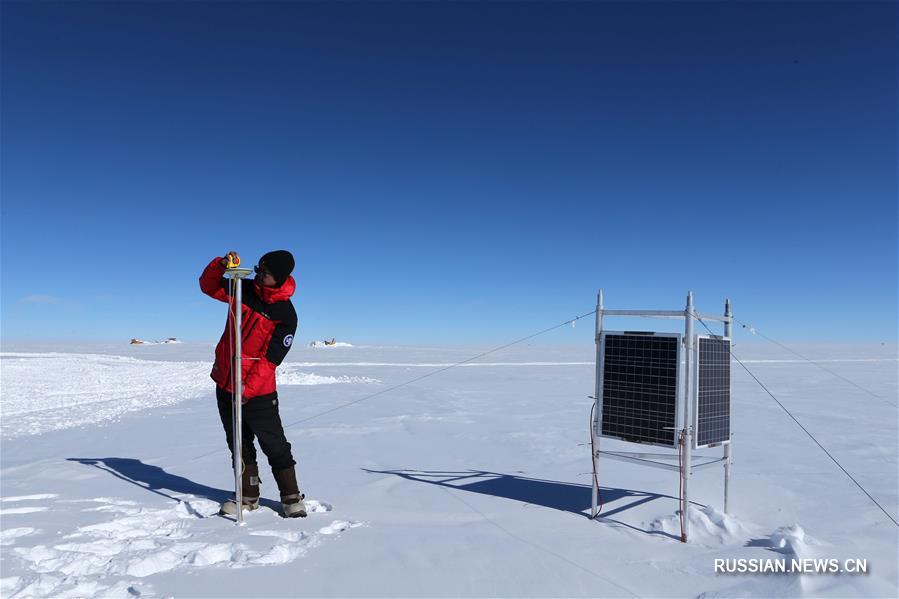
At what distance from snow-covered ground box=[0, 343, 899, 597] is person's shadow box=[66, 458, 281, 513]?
30mm

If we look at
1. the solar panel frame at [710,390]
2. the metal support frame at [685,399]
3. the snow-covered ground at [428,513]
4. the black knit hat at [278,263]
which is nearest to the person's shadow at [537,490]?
the snow-covered ground at [428,513]

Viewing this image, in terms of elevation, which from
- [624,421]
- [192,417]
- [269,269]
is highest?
[269,269]

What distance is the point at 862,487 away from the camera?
565 centimetres

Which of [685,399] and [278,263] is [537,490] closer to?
[685,399]

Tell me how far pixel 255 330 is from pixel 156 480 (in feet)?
9.07

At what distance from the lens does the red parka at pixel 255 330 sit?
443 centimetres

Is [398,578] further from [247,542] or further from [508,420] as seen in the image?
[508,420]

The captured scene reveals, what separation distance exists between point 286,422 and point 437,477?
5034 millimetres

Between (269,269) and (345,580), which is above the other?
(269,269)

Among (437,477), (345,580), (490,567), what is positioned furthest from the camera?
(437,477)

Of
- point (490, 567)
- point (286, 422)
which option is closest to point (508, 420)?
point (286, 422)

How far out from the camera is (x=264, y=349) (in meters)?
4.52

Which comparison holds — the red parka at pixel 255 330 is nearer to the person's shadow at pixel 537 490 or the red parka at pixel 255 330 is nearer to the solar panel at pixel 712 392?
the person's shadow at pixel 537 490

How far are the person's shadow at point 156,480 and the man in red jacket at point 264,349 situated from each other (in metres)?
0.49
